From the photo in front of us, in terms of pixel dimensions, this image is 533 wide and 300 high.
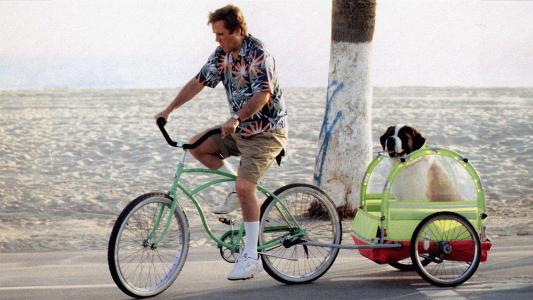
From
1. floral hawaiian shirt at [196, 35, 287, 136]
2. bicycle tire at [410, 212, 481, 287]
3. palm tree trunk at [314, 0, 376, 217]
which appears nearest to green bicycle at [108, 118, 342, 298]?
floral hawaiian shirt at [196, 35, 287, 136]

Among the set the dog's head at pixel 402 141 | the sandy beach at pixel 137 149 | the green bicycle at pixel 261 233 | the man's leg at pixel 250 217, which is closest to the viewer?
the green bicycle at pixel 261 233

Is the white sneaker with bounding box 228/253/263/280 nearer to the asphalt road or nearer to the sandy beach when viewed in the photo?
the asphalt road

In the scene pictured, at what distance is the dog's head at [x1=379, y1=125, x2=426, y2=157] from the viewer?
676 cm

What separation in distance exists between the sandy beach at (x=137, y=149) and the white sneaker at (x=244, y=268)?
2.57 meters

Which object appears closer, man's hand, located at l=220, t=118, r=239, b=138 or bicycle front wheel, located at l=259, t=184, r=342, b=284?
man's hand, located at l=220, t=118, r=239, b=138

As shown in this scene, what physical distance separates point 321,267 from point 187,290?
3.19 feet

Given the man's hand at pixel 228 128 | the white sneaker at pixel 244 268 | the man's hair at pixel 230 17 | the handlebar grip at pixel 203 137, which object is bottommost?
the white sneaker at pixel 244 268

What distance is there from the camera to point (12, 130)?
20125 millimetres

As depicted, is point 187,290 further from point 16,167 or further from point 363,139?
point 16,167

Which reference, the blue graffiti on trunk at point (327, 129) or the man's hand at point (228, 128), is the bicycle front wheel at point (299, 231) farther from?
the blue graffiti on trunk at point (327, 129)

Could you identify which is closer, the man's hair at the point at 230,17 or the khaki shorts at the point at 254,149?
the man's hair at the point at 230,17

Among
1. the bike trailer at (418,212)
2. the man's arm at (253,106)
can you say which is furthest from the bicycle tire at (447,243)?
the man's arm at (253,106)

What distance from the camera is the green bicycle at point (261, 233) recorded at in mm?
6178

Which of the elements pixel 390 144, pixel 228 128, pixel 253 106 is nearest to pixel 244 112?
pixel 253 106
